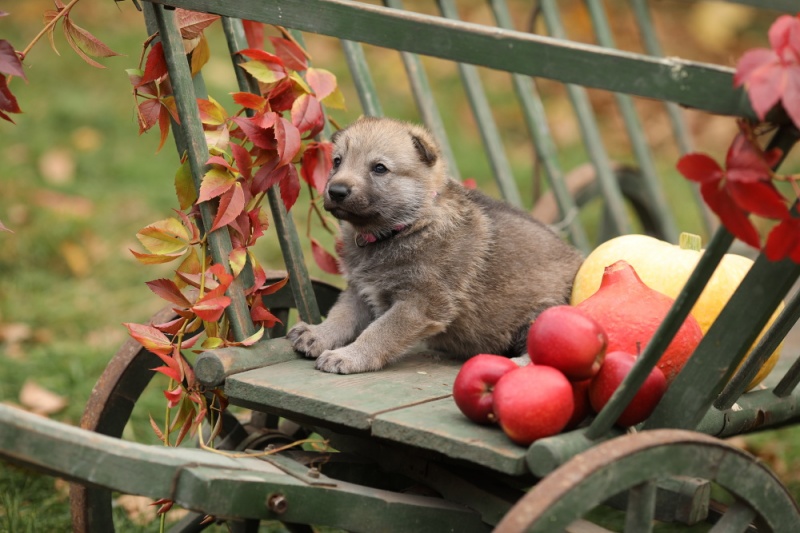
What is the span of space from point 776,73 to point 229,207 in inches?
46.2

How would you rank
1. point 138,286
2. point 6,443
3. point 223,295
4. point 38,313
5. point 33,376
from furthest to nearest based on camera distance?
point 138,286, point 38,313, point 33,376, point 223,295, point 6,443

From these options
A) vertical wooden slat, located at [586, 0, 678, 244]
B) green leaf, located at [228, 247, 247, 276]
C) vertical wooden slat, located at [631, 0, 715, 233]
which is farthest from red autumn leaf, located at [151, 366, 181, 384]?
vertical wooden slat, located at [631, 0, 715, 233]

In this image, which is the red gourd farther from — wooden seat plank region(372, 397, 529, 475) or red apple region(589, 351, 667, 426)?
wooden seat plank region(372, 397, 529, 475)

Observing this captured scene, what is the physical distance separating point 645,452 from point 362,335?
88 cm

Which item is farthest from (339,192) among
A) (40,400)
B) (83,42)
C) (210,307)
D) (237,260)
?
(40,400)

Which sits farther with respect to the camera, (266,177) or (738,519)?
(266,177)

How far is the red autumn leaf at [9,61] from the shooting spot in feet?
6.48

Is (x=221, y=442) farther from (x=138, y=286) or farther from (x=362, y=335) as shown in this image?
(x=138, y=286)

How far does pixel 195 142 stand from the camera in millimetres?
2186

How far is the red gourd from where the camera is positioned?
6.82ft

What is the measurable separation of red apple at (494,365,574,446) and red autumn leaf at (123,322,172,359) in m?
0.83

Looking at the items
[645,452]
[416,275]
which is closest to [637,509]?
[645,452]

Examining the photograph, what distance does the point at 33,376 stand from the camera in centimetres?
387

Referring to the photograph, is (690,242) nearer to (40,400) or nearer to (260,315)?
(260,315)
